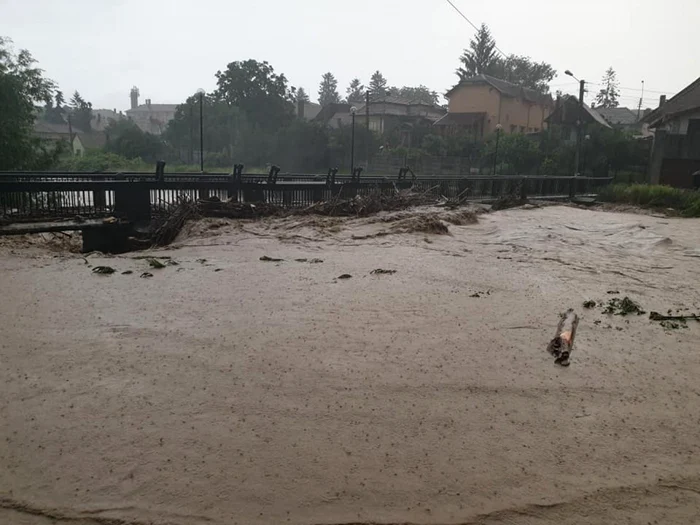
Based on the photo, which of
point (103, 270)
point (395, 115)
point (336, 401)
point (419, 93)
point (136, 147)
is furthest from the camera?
point (419, 93)

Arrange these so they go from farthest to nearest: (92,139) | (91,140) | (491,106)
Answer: (92,139) → (91,140) → (491,106)

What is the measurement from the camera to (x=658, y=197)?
22.1m

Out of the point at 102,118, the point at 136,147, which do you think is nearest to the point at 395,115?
the point at 136,147

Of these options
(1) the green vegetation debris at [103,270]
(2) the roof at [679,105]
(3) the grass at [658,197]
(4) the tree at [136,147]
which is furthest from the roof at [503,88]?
(1) the green vegetation debris at [103,270]

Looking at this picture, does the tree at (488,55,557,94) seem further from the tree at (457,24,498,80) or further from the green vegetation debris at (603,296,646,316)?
the green vegetation debris at (603,296,646,316)

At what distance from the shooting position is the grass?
66.3 ft

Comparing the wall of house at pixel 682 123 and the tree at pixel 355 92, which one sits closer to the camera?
the wall of house at pixel 682 123

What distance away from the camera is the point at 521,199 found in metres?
22.3

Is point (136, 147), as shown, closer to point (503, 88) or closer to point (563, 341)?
point (503, 88)

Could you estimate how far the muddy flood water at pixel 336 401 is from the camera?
3240 millimetres

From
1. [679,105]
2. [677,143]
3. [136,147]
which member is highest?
[679,105]

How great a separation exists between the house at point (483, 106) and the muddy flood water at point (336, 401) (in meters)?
49.4

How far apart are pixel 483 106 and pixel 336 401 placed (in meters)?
55.8

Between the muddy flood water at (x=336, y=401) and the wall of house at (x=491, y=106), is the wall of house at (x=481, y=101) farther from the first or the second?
the muddy flood water at (x=336, y=401)
